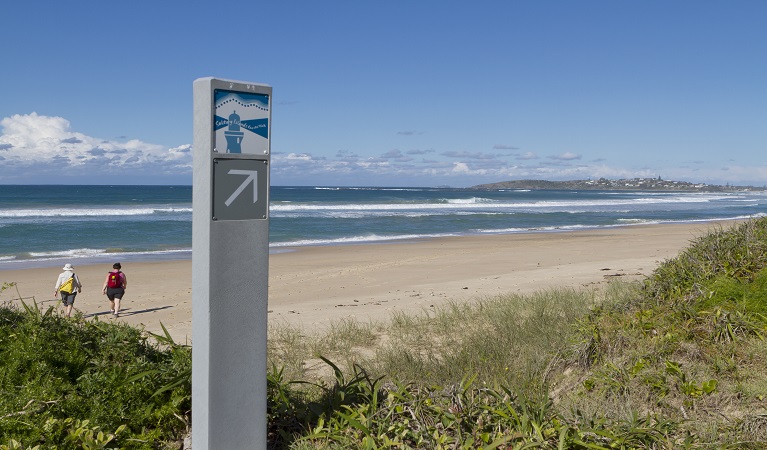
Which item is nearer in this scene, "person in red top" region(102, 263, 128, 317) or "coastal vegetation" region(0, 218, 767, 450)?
"coastal vegetation" region(0, 218, 767, 450)

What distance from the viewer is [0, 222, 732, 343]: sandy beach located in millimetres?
11047

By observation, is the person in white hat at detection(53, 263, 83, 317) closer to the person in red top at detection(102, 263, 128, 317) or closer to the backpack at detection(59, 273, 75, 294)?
the backpack at detection(59, 273, 75, 294)

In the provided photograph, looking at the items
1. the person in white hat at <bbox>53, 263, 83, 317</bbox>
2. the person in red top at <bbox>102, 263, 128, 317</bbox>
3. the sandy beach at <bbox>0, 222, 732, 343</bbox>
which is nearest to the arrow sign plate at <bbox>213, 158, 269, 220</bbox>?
the sandy beach at <bbox>0, 222, 732, 343</bbox>

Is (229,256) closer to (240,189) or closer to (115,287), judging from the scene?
(240,189)

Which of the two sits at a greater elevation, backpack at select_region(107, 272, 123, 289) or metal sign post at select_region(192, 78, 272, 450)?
metal sign post at select_region(192, 78, 272, 450)

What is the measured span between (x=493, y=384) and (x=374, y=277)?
1181 cm

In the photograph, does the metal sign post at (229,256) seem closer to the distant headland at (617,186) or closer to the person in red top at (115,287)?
the person in red top at (115,287)

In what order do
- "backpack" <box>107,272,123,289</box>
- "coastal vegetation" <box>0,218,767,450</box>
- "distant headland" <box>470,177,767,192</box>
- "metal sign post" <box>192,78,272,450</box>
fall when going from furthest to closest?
"distant headland" <box>470,177,767,192</box>, "backpack" <box>107,272,123,289</box>, "coastal vegetation" <box>0,218,767,450</box>, "metal sign post" <box>192,78,272,450</box>

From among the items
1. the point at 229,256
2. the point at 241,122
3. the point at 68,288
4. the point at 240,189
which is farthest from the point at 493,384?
the point at 68,288

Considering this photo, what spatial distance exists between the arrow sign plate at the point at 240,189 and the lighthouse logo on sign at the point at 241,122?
6 centimetres

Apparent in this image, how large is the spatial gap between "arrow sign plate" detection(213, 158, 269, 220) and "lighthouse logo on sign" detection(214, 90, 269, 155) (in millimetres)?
62

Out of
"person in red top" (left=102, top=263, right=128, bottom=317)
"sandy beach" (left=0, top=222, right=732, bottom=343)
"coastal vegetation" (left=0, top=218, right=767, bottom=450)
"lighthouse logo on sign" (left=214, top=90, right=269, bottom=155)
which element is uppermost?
"lighthouse logo on sign" (left=214, top=90, right=269, bottom=155)

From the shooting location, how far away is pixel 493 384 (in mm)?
4398

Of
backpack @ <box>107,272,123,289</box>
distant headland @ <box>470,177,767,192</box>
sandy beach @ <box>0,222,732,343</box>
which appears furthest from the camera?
distant headland @ <box>470,177,767,192</box>
